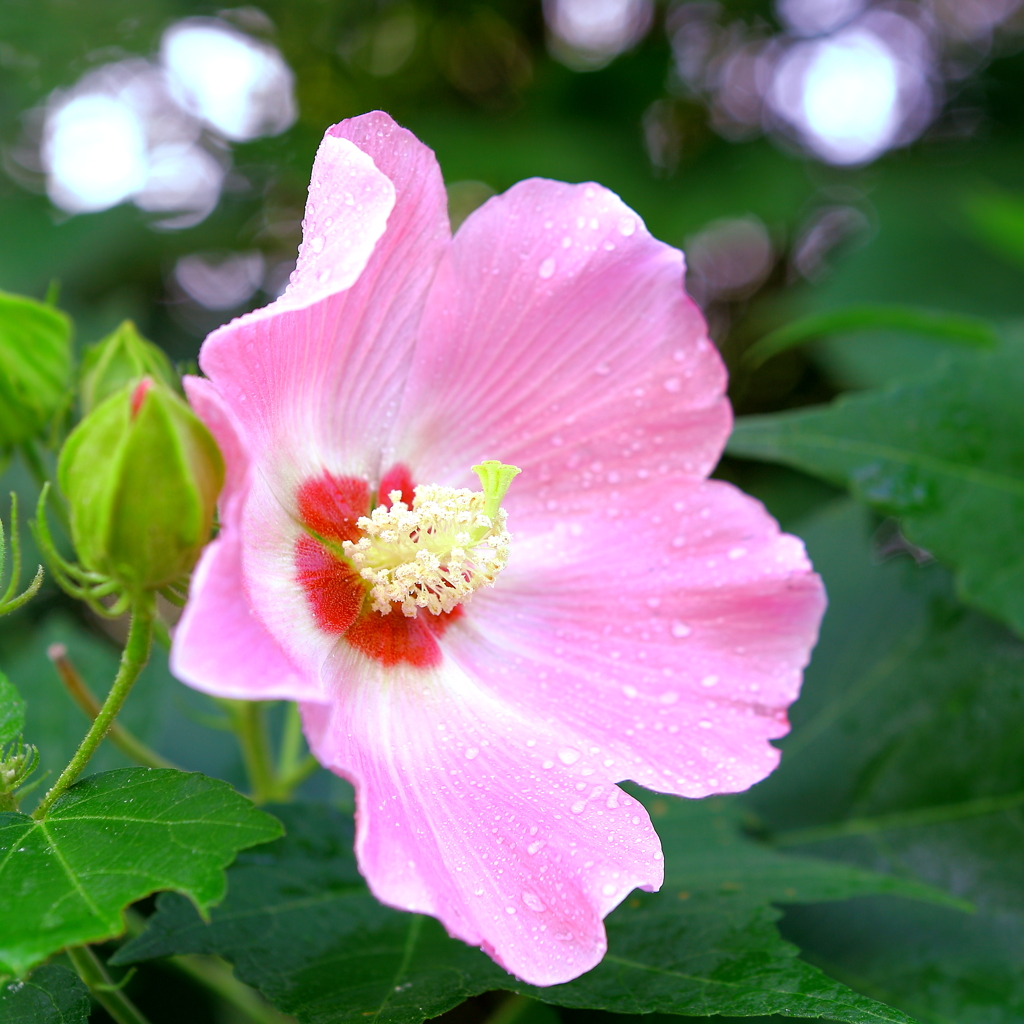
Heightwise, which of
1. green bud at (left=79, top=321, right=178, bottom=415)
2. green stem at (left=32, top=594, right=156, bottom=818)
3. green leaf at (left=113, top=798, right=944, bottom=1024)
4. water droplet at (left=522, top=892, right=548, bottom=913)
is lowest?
green leaf at (left=113, top=798, right=944, bottom=1024)

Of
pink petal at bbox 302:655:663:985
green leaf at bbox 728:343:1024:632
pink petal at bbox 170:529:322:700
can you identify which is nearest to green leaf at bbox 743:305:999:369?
green leaf at bbox 728:343:1024:632

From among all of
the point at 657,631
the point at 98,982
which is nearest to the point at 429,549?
the point at 657,631

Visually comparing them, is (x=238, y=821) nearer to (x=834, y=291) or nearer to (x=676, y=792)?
(x=676, y=792)

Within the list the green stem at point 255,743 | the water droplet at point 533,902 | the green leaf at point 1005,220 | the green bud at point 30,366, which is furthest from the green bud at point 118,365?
the green leaf at point 1005,220

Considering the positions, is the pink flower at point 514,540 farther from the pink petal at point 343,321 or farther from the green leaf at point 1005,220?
the green leaf at point 1005,220

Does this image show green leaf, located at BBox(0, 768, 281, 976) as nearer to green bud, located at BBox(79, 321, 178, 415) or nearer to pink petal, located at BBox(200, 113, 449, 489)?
pink petal, located at BBox(200, 113, 449, 489)

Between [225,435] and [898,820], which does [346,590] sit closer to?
[225,435]

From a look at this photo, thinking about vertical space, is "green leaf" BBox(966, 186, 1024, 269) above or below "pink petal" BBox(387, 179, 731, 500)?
below
